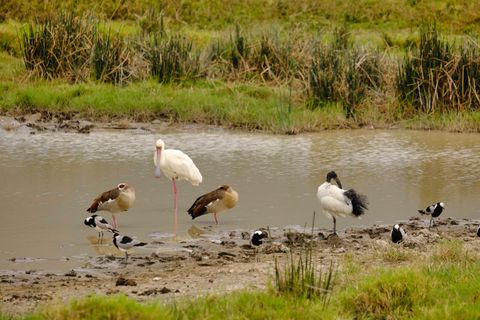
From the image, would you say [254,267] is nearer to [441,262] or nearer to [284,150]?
[441,262]

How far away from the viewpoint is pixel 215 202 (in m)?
12.0

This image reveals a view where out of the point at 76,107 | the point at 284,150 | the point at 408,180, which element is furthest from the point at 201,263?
the point at 76,107

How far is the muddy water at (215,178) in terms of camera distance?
457 inches

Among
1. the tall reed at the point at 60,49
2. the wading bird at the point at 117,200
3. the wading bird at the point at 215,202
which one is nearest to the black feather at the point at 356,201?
the wading bird at the point at 215,202

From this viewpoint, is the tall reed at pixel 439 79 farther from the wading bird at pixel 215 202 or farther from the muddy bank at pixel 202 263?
the wading bird at pixel 215 202

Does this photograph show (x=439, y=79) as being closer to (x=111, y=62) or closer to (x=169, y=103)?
(x=169, y=103)

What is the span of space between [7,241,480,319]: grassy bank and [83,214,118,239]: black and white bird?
121 inches

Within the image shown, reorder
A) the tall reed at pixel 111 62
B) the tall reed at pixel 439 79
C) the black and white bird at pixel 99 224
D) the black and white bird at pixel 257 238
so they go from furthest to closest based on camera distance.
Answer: the tall reed at pixel 111 62 < the tall reed at pixel 439 79 < the black and white bird at pixel 99 224 < the black and white bird at pixel 257 238

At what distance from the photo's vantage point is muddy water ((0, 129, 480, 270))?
11614mm

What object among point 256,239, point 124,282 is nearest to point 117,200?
point 256,239

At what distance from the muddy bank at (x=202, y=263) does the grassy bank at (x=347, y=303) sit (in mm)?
538

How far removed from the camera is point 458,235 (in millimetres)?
11328

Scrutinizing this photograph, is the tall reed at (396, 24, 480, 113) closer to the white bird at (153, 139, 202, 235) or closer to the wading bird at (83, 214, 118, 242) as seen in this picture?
the white bird at (153, 139, 202, 235)

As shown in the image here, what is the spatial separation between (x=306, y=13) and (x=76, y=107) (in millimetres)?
18465
